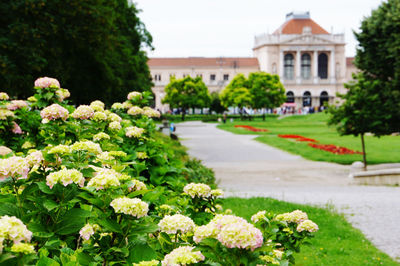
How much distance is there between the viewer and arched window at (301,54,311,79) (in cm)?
10475

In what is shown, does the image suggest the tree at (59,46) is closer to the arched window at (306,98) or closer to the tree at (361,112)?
the tree at (361,112)

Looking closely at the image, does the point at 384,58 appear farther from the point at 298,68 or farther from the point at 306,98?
the point at 306,98

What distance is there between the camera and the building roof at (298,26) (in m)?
103

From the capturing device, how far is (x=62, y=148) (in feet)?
8.92

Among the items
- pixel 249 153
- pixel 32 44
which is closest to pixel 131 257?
pixel 32 44

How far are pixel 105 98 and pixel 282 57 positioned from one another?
83.2 meters

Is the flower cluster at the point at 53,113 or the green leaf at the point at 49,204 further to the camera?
the flower cluster at the point at 53,113

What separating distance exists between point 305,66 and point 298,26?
9.36 metres

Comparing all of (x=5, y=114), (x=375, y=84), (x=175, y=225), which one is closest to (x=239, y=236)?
Result: (x=175, y=225)

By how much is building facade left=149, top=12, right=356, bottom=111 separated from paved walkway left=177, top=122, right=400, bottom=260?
80.5 metres

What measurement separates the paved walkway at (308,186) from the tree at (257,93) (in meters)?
42.2

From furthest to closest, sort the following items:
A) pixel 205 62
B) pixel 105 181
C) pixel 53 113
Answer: pixel 205 62 → pixel 53 113 → pixel 105 181

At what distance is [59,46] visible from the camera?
17375mm

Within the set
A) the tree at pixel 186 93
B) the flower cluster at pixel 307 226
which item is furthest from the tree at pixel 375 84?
the tree at pixel 186 93
